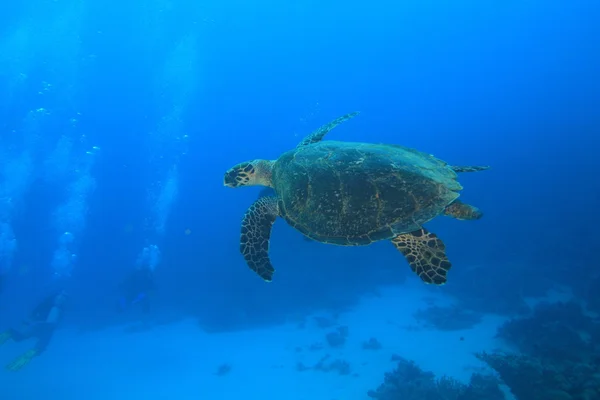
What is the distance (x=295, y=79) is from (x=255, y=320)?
7940 centimetres

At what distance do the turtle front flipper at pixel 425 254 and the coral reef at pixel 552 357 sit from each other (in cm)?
499

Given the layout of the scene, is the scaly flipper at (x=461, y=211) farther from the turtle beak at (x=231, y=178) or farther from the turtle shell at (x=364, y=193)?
the turtle beak at (x=231, y=178)

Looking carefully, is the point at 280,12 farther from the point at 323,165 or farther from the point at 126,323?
the point at 323,165

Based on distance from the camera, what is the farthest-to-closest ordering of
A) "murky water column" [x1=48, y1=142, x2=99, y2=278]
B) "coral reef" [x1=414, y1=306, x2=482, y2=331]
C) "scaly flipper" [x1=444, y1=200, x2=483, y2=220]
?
"murky water column" [x1=48, y1=142, x2=99, y2=278] < "coral reef" [x1=414, y1=306, x2=482, y2=331] < "scaly flipper" [x1=444, y1=200, x2=483, y2=220]

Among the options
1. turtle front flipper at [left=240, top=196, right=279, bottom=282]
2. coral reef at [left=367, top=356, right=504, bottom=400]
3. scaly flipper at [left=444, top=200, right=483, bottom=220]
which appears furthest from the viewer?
coral reef at [left=367, top=356, right=504, bottom=400]

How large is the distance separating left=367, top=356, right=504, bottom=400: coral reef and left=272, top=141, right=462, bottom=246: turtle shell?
7.65m

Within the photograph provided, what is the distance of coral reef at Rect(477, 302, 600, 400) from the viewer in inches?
254

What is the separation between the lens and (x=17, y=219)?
44906mm

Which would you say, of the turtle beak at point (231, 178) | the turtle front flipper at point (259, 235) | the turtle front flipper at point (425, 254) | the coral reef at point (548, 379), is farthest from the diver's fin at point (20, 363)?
the turtle front flipper at point (425, 254)

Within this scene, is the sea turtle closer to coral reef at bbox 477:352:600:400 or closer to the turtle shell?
the turtle shell

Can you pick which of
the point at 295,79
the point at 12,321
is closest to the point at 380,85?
the point at 295,79

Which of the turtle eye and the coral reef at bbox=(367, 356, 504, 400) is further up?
the turtle eye

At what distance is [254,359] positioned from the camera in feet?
52.7

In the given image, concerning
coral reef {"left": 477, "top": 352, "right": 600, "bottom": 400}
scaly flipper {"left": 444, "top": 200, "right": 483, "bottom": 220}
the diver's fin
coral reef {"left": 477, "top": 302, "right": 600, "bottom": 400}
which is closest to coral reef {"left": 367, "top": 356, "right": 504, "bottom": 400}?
coral reef {"left": 477, "top": 302, "right": 600, "bottom": 400}
